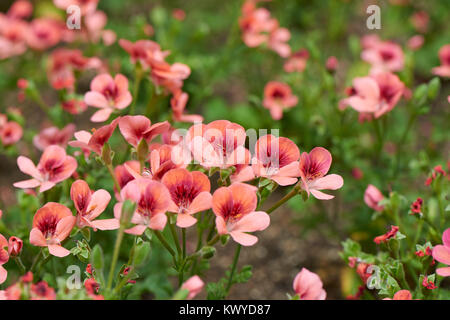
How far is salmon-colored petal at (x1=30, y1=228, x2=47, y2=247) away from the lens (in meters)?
1.13

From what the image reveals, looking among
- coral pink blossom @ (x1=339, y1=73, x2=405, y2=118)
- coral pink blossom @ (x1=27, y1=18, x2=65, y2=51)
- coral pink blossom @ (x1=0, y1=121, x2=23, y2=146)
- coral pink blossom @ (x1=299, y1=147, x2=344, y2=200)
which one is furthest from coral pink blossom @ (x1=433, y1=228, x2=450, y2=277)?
coral pink blossom @ (x1=27, y1=18, x2=65, y2=51)

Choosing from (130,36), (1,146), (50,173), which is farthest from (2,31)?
(50,173)

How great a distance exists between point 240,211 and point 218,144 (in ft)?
0.55

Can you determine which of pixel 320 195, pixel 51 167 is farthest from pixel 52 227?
pixel 320 195

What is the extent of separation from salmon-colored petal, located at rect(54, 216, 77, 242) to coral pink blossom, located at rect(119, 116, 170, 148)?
233 mm

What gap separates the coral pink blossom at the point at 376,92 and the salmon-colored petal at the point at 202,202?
0.64 meters

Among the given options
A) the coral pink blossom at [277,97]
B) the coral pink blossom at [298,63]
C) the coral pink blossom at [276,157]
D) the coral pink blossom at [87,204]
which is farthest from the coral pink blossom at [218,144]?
the coral pink blossom at [298,63]

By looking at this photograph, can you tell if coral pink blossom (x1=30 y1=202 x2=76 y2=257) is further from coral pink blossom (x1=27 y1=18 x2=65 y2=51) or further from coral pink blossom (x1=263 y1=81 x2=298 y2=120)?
coral pink blossom (x1=27 y1=18 x2=65 y2=51)

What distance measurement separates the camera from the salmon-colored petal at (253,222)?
111cm

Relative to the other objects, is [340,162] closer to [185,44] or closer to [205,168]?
[205,168]

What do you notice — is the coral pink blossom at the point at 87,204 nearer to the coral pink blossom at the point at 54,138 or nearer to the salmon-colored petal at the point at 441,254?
the coral pink blossom at the point at 54,138

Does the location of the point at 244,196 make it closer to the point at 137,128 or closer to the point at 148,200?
the point at 148,200

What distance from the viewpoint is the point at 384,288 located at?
1217 millimetres
